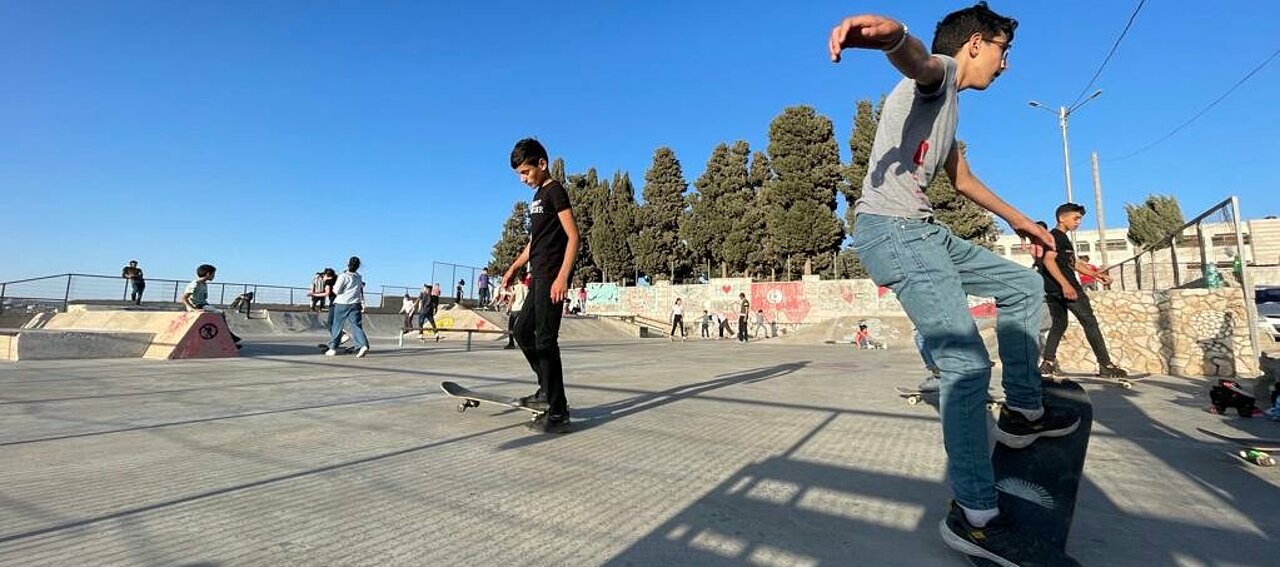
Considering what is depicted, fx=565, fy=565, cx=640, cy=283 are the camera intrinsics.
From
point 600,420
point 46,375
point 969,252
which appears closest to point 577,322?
point 46,375

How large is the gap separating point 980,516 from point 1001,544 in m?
0.11

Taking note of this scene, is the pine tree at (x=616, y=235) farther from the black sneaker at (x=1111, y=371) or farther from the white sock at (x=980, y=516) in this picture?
the white sock at (x=980, y=516)

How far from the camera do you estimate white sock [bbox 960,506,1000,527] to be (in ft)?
5.54

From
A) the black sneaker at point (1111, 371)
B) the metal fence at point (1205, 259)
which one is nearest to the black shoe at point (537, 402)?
the black sneaker at point (1111, 371)

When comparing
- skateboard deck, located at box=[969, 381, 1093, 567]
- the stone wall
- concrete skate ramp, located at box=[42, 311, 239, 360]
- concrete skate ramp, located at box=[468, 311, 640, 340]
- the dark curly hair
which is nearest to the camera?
skateboard deck, located at box=[969, 381, 1093, 567]

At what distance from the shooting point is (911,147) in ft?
6.67

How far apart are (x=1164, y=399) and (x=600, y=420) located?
5.04m

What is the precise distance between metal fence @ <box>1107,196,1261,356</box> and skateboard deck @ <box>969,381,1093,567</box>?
20.9 ft

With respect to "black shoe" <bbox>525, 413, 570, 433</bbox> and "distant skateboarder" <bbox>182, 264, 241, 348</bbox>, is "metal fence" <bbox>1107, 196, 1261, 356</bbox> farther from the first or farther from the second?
"distant skateboarder" <bbox>182, 264, 241, 348</bbox>

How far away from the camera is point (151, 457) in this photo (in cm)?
263

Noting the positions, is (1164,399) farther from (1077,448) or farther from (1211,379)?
(1077,448)

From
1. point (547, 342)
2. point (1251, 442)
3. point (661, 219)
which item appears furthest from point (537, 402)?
point (661, 219)

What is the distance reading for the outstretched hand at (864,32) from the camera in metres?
1.61

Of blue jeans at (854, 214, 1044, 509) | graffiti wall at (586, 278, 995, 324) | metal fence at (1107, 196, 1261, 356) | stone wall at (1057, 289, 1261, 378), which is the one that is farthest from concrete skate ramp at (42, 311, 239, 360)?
graffiti wall at (586, 278, 995, 324)
